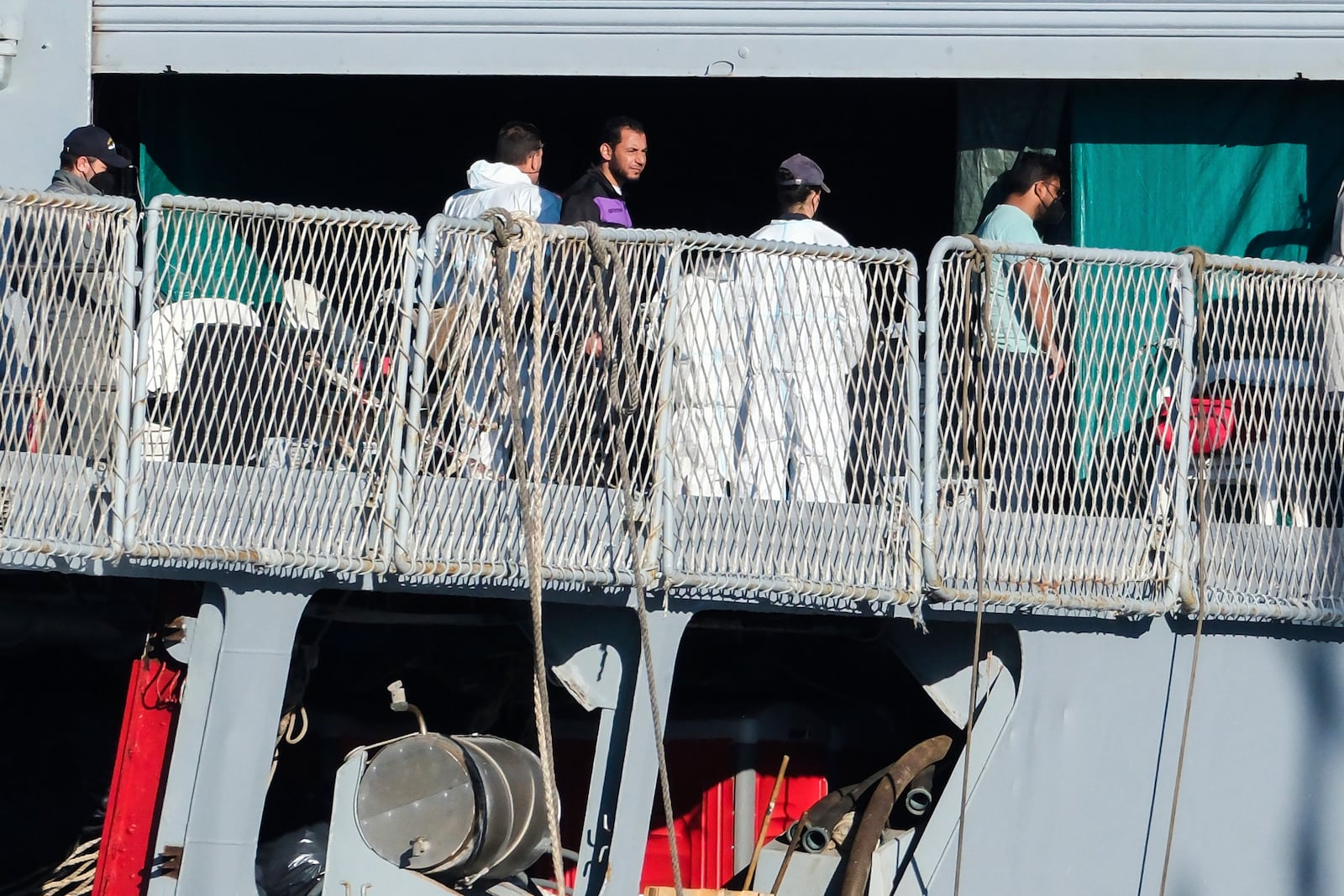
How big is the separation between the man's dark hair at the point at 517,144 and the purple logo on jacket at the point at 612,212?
314 mm

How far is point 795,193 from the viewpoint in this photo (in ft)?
20.7

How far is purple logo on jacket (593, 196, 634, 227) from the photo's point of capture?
253 inches

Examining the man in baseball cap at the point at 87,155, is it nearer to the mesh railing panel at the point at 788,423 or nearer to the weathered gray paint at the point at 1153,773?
the mesh railing panel at the point at 788,423

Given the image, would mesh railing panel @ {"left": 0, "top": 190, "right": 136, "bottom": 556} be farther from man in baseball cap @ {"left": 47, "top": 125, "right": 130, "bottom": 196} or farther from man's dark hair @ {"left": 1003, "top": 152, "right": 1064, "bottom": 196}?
man's dark hair @ {"left": 1003, "top": 152, "right": 1064, "bottom": 196}

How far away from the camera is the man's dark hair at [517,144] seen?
6.45 meters

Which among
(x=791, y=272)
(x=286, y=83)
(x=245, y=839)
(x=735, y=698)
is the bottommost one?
(x=245, y=839)

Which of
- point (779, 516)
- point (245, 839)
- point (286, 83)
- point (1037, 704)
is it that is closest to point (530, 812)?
point (245, 839)

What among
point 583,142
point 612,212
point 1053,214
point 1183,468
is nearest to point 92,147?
point 612,212

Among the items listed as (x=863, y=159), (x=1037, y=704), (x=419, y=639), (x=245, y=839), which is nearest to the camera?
(x=245, y=839)

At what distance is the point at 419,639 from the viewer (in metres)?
6.68

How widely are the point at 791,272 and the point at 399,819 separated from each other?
221 centimetres

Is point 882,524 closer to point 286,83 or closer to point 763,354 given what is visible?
point 763,354

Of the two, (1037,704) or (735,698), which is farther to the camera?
(735,698)

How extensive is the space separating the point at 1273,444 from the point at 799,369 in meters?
1.68
